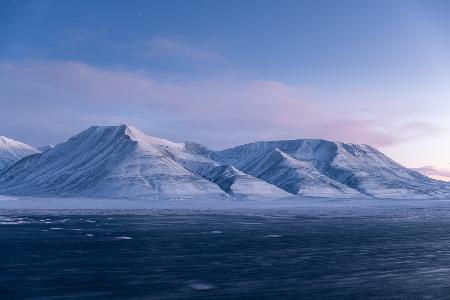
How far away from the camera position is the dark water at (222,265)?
81.0ft

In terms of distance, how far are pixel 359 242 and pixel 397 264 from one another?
40.9ft

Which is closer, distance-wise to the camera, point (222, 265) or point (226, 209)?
point (222, 265)

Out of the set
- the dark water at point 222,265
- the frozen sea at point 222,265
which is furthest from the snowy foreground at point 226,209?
the frozen sea at point 222,265

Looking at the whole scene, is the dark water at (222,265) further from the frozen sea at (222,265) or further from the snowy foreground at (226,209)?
the snowy foreground at (226,209)

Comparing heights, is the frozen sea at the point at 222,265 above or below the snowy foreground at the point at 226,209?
below

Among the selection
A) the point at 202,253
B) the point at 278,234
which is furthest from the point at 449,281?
the point at 278,234

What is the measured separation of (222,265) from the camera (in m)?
32.1

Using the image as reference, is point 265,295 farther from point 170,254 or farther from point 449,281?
point 170,254

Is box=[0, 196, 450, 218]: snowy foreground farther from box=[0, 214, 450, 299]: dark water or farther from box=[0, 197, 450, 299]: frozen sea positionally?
box=[0, 197, 450, 299]: frozen sea

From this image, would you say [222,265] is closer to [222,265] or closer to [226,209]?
[222,265]

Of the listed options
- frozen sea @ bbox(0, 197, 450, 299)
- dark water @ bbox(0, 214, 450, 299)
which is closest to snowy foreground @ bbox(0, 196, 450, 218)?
dark water @ bbox(0, 214, 450, 299)

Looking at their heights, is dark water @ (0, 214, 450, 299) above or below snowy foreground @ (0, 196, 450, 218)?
below

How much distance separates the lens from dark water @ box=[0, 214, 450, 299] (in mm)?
24688

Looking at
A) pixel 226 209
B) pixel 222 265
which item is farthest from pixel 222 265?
pixel 226 209
